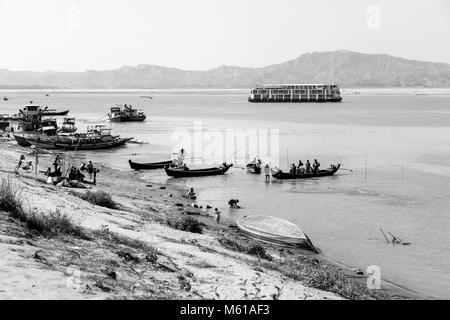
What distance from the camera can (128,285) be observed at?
35.3 feet

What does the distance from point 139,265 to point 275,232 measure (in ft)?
32.0

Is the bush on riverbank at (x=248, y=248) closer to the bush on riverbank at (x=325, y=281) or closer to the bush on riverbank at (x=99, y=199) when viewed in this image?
the bush on riverbank at (x=325, y=281)

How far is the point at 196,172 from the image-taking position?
1566 inches

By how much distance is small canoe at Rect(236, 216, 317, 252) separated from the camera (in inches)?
816

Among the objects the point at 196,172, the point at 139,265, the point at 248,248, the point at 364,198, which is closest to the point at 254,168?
the point at 196,172

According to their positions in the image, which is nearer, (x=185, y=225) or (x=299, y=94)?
(x=185, y=225)

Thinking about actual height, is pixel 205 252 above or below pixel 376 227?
above

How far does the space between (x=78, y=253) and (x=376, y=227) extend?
54.8ft

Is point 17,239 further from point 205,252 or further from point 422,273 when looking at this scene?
point 422,273

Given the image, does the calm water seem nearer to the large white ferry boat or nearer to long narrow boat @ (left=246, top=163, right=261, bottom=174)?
long narrow boat @ (left=246, top=163, right=261, bottom=174)

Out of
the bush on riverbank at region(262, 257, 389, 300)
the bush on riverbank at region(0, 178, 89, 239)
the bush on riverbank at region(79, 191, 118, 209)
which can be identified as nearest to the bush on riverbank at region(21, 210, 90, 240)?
the bush on riverbank at region(0, 178, 89, 239)

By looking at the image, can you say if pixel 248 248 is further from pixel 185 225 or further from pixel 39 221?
pixel 39 221
